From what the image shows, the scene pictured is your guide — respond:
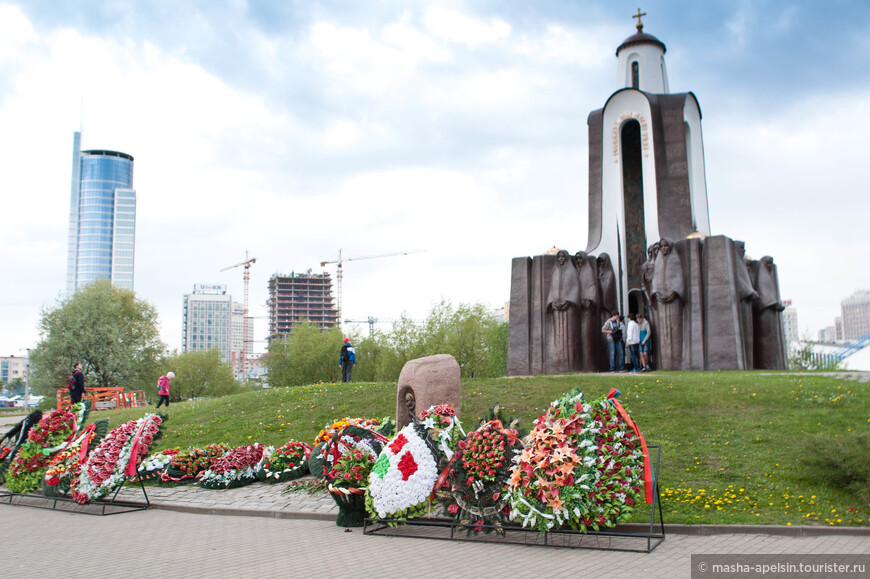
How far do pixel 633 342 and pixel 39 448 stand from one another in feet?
43.7

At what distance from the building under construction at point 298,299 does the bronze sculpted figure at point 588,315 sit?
125641 mm

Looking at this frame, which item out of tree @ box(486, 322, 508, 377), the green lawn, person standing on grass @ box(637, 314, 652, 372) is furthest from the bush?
tree @ box(486, 322, 508, 377)

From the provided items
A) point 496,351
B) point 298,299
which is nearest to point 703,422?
point 496,351

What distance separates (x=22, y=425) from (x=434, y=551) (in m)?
8.27

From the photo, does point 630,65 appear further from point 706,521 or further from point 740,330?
point 706,521

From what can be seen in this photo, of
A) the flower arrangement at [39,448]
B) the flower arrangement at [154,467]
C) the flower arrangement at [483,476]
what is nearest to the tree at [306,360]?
the flower arrangement at [154,467]

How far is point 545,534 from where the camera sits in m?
6.25

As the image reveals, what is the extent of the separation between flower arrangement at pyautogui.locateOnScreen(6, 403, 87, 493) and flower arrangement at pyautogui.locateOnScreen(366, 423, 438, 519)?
6.05 m

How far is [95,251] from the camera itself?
15475 cm

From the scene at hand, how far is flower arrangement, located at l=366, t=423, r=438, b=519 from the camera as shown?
23.2 ft

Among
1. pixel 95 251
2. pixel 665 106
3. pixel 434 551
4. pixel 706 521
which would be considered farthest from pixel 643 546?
pixel 95 251

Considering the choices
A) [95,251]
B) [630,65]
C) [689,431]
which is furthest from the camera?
[95,251]

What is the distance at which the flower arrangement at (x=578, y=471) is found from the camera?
6062mm

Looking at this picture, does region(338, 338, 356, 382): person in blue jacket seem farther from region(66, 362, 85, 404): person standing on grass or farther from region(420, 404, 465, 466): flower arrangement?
region(420, 404, 465, 466): flower arrangement
